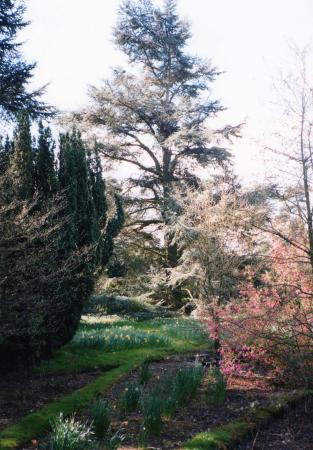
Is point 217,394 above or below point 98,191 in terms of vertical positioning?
below

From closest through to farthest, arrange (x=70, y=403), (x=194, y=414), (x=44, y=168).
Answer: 1. (x=194, y=414)
2. (x=70, y=403)
3. (x=44, y=168)

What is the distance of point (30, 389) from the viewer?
750cm

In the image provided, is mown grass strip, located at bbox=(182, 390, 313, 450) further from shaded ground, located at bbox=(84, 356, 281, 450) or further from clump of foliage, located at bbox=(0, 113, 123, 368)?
clump of foliage, located at bbox=(0, 113, 123, 368)

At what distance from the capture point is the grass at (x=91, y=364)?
5.50 meters

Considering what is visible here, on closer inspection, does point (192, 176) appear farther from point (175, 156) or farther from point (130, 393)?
point (130, 393)

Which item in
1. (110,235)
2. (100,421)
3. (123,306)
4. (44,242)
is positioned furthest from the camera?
(123,306)

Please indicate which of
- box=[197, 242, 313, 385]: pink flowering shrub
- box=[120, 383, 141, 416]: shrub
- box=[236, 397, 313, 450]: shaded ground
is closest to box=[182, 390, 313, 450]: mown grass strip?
box=[236, 397, 313, 450]: shaded ground

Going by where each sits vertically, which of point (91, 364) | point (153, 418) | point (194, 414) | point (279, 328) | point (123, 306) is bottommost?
point (194, 414)

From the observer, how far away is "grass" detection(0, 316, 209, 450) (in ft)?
18.1

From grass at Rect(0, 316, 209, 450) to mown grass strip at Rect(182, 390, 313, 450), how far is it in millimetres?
2093

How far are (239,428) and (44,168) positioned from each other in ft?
20.9

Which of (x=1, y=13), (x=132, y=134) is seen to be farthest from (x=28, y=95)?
(x=132, y=134)

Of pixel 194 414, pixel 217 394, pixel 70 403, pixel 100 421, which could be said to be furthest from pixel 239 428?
pixel 70 403

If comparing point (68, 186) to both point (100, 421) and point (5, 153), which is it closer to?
point (5, 153)
